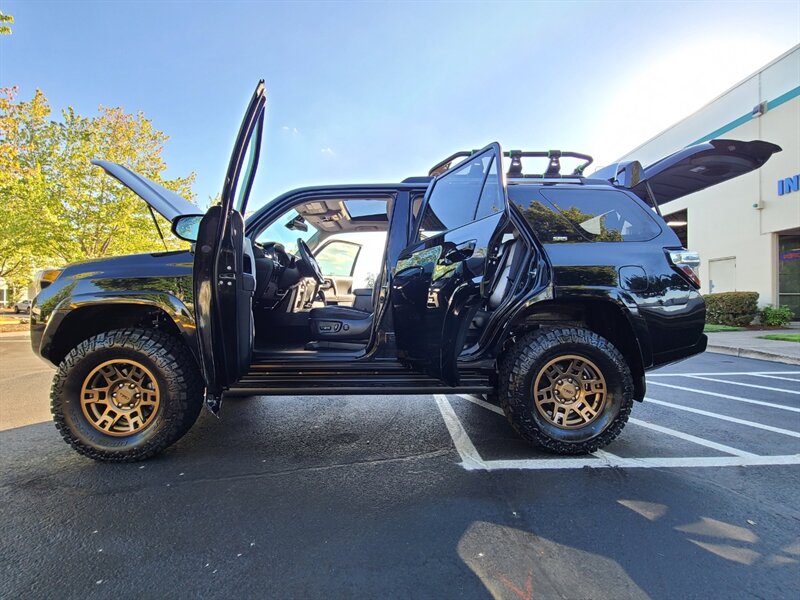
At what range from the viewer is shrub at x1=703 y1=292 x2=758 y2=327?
1311cm

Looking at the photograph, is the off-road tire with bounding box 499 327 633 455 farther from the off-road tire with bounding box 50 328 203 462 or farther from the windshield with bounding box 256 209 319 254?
the off-road tire with bounding box 50 328 203 462

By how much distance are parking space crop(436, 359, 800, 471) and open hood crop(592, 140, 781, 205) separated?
2123mm

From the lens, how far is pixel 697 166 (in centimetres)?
353

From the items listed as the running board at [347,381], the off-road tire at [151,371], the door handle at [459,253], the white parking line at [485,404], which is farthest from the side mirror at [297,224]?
the white parking line at [485,404]

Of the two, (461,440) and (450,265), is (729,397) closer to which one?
(461,440)

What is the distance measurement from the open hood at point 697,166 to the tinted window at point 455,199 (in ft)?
4.80

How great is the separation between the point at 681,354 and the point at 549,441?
1230 mm

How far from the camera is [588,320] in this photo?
3.26 metres

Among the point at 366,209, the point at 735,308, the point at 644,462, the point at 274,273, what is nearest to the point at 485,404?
the point at 644,462

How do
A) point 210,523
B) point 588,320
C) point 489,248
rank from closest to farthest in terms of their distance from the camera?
point 210,523 → point 489,248 → point 588,320

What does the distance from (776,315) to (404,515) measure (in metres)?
15.5

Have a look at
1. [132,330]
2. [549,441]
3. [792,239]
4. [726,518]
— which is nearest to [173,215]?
[132,330]

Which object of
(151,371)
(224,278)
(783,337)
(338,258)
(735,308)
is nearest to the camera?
(224,278)

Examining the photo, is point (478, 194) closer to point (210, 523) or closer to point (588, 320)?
point (588, 320)
